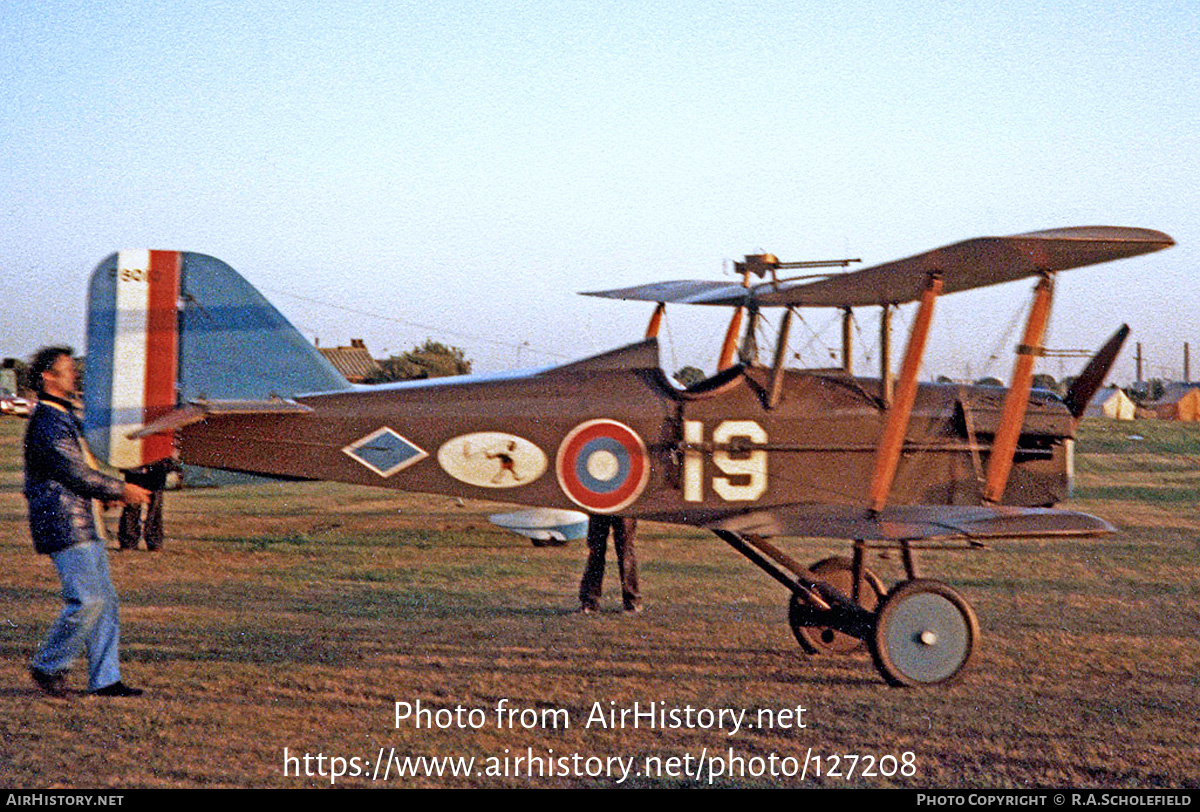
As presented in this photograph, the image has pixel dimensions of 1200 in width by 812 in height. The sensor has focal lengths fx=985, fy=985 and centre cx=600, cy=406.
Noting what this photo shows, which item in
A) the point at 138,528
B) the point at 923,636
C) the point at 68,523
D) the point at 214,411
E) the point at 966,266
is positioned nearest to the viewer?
the point at 68,523

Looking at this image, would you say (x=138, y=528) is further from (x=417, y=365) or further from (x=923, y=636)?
(x=417, y=365)

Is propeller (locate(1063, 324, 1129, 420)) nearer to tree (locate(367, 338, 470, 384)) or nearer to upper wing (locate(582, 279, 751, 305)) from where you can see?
upper wing (locate(582, 279, 751, 305))

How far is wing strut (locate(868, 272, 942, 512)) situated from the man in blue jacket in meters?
4.26

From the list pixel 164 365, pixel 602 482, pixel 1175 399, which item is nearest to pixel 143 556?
pixel 164 365

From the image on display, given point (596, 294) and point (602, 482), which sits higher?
point (596, 294)

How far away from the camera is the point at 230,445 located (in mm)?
6137

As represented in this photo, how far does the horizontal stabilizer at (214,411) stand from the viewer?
575cm

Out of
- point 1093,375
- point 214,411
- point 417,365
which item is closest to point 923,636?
point 1093,375

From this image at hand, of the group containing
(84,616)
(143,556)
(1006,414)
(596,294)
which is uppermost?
(596,294)

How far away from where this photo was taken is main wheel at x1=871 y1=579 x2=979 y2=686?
5824 millimetres

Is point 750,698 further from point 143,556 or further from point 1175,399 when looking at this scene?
point 1175,399

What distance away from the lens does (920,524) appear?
5.90m

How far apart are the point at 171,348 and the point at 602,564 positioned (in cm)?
362

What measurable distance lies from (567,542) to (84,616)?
7.06 metres
